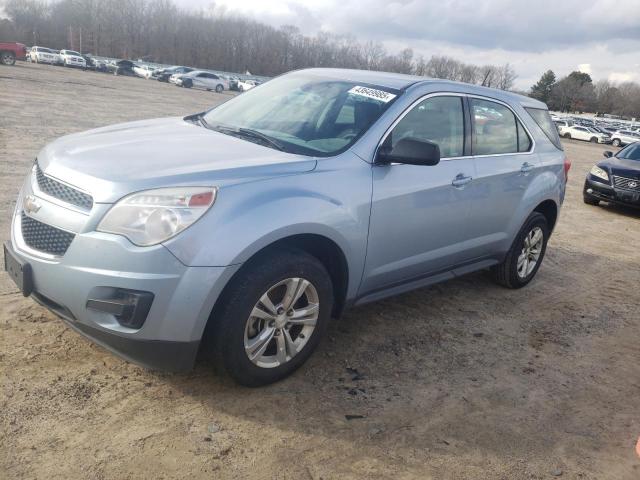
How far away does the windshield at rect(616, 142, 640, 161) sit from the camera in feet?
37.9

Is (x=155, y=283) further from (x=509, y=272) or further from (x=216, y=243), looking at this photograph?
(x=509, y=272)

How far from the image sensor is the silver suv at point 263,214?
9.00ft

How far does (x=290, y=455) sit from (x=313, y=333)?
2.73ft

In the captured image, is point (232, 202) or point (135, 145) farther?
point (135, 145)

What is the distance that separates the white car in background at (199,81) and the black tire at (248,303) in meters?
46.5

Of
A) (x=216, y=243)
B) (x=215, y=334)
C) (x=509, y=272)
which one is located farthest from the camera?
(x=509, y=272)

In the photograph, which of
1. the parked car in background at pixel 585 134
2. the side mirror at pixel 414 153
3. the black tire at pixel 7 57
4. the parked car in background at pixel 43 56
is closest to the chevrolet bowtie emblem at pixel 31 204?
the side mirror at pixel 414 153

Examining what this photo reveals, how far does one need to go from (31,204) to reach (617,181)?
10598 mm

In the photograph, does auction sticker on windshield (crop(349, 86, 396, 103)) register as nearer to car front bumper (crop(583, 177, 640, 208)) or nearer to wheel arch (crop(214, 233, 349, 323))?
wheel arch (crop(214, 233, 349, 323))

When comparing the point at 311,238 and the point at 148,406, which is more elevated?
the point at 311,238

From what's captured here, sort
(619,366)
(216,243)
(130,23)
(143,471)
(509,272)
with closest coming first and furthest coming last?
1. (143,471)
2. (216,243)
3. (619,366)
4. (509,272)
5. (130,23)

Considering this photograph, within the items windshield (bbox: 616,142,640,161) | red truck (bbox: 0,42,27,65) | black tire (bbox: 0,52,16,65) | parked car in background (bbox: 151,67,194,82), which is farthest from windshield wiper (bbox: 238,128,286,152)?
parked car in background (bbox: 151,67,194,82)

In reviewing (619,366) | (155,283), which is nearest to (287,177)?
(155,283)

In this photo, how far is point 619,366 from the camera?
4254 millimetres
